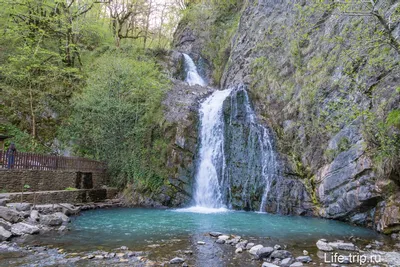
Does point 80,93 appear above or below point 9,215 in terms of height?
above

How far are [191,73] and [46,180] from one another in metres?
18.5

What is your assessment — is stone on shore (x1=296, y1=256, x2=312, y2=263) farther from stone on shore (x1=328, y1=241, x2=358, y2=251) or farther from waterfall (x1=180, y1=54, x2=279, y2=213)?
waterfall (x1=180, y1=54, x2=279, y2=213)

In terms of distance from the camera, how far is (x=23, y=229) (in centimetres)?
861

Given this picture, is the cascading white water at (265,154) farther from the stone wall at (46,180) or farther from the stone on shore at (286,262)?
the stone wall at (46,180)

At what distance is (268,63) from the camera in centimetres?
2061

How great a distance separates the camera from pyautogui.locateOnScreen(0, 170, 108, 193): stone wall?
12469 millimetres

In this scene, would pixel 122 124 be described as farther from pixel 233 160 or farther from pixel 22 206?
pixel 22 206

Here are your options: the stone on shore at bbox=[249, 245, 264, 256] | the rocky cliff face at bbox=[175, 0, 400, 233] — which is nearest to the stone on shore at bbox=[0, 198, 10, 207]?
the stone on shore at bbox=[249, 245, 264, 256]

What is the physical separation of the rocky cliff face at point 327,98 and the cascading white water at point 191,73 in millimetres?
4815

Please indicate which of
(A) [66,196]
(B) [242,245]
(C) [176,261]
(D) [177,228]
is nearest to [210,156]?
(D) [177,228]

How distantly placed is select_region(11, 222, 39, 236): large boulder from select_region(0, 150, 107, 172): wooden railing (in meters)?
5.18

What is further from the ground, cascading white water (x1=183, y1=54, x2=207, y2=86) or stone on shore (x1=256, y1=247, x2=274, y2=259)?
cascading white water (x1=183, y1=54, x2=207, y2=86)

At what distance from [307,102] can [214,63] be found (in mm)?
15750

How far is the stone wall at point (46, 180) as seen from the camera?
12.5 meters
